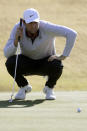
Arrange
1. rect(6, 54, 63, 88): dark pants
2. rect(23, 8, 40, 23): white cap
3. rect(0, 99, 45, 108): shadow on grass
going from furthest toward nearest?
rect(6, 54, 63, 88): dark pants → rect(23, 8, 40, 23): white cap → rect(0, 99, 45, 108): shadow on grass

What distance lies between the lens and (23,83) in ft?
22.1

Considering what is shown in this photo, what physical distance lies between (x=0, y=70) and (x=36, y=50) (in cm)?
827

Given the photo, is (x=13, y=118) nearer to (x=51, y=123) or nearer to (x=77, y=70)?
(x=51, y=123)

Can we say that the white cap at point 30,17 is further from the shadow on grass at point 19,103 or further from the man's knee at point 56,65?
the shadow on grass at point 19,103

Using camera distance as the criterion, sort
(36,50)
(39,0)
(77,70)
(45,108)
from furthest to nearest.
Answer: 1. (39,0)
2. (77,70)
3. (36,50)
4. (45,108)

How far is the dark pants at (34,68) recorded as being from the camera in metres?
6.50

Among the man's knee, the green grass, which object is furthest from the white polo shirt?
the green grass

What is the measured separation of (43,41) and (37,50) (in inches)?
6.2

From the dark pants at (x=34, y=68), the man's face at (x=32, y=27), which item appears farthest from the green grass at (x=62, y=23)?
the man's face at (x=32, y=27)

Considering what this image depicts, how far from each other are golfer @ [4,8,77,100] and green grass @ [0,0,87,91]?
508cm

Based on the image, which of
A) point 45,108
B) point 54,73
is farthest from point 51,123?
point 54,73

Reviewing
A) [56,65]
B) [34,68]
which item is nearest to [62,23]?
[34,68]

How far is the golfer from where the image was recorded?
20.9 feet

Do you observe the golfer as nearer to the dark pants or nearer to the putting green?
the dark pants
